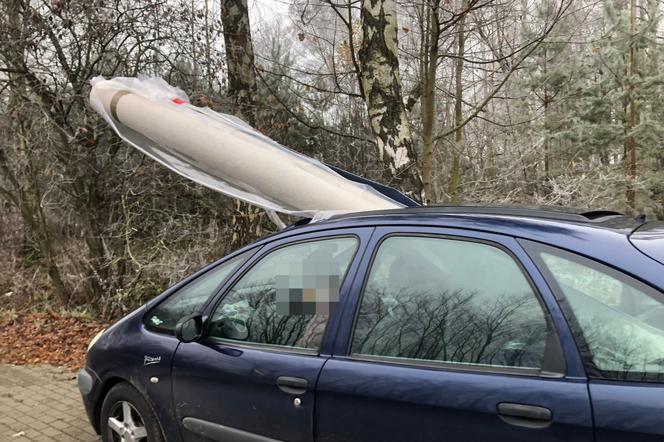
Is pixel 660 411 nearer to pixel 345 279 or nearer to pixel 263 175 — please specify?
pixel 345 279

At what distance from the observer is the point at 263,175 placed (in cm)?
481

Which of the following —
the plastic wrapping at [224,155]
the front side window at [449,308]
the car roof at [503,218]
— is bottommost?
the front side window at [449,308]

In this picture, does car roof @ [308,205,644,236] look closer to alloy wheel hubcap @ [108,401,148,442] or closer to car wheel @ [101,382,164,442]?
car wheel @ [101,382,164,442]

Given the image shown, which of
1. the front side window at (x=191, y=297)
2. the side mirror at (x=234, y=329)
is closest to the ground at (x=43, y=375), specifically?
the front side window at (x=191, y=297)

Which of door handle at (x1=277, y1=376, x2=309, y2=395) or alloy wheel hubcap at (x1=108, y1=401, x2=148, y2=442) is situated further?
alloy wheel hubcap at (x1=108, y1=401, x2=148, y2=442)

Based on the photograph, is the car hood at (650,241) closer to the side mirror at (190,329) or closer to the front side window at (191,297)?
the front side window at (191,297)

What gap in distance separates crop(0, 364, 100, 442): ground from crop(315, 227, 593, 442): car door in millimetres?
2858

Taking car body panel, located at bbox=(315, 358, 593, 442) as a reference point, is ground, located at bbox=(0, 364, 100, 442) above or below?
below

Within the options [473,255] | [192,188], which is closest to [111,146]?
[192,188]

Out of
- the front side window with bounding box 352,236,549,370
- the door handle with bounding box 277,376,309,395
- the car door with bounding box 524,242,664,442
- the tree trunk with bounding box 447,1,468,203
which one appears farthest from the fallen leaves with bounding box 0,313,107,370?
the car door with bounding box 524,242,664,442

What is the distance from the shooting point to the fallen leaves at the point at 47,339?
6621 millimetres

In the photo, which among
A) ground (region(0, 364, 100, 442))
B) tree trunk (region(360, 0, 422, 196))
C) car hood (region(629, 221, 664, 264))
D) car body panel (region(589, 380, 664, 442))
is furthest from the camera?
tree trunk (region(360, 0, 422, 196))

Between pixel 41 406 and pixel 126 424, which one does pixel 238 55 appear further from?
pixel 126 424

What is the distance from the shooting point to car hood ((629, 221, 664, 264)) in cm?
198
